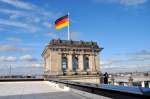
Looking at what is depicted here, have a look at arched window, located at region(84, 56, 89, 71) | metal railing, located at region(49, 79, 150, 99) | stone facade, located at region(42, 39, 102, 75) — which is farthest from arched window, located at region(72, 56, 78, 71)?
metal railing, located at region(49, 79, 150, 99)

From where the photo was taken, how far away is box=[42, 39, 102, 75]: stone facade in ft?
181

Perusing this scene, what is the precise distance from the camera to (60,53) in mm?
55688

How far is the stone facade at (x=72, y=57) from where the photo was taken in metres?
55.0

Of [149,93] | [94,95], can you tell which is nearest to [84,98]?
[94,95]

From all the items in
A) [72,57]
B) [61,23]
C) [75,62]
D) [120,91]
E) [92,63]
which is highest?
[61,23]

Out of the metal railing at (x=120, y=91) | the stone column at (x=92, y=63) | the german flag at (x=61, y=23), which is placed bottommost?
the metal railing at (x=120, y=91)

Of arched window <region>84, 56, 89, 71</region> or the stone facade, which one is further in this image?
arched window <region>84, 56, 89, 71</region>

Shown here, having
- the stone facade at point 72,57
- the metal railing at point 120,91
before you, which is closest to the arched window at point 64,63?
the stone facade at point 72,57

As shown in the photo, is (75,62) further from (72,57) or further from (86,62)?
(86,62)

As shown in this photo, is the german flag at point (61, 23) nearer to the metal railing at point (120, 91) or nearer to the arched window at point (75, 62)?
the arched window at point (75, 62)

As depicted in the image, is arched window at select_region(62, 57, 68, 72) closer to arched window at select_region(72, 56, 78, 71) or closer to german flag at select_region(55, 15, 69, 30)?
arched window at select_region(72, 56, 78, 71)

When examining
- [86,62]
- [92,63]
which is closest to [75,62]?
[86,62]

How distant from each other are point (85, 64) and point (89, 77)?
3411mm

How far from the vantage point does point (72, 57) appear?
56844 mm
